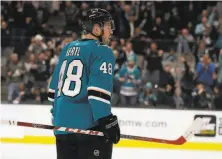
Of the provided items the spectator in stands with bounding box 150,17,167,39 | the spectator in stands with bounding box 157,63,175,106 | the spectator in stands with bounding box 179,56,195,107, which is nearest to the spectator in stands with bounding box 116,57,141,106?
the spectator in stands with bounding box 157,63,175,106

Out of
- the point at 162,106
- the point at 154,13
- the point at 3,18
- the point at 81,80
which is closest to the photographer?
the point at 81,80

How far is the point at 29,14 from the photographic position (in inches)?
328

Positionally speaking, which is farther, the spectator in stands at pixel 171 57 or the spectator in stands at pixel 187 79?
the spectator in stands at pixel 171 57

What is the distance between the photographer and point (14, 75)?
6395mm

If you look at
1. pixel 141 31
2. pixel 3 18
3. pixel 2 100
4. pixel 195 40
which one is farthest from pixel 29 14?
pixel 195 40

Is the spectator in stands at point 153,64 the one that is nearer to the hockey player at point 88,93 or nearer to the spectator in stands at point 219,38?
the spectator in stands at point 219,38

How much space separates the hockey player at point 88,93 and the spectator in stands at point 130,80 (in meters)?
3.67

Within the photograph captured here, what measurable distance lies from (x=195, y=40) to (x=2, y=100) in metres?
2.66

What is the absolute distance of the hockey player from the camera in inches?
93.3

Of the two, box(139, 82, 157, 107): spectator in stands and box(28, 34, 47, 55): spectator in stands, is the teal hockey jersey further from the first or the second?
box(28, 34, 47, 55): spectator in stands

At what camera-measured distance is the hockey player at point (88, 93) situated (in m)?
2.37

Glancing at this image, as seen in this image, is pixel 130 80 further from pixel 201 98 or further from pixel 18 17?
pixel 18 17

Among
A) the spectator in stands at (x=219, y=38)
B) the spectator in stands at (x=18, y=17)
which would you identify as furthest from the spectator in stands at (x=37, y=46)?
the spectator in stands at (x=219, y=38)

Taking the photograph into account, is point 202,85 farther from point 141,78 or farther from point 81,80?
point 81,80
